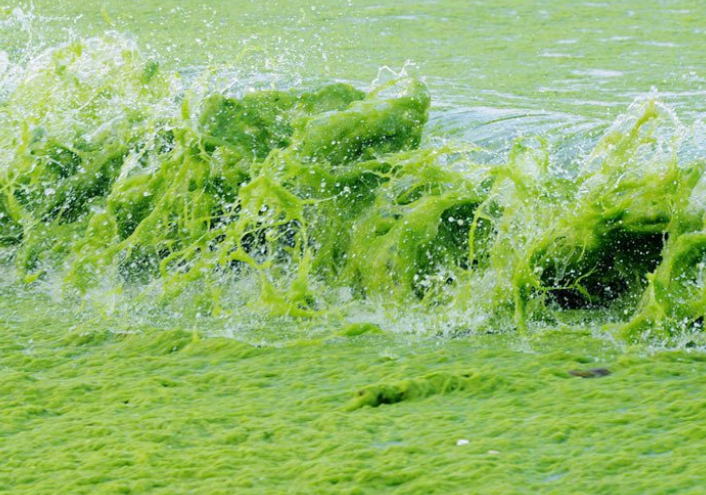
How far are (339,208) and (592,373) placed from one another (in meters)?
1.50

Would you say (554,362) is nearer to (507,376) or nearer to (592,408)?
(507,376)

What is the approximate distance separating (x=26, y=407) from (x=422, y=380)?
959 millimetres

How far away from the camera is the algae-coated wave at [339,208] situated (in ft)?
11.9

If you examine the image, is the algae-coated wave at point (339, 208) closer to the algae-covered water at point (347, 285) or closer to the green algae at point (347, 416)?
the algae-covered water at point (347, 285)

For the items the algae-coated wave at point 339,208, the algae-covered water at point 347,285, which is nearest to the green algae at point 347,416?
the algae-covered water at point 347,285

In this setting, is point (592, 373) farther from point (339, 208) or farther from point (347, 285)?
point (339, 208)

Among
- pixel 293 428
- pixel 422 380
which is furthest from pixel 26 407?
pixel 422 380

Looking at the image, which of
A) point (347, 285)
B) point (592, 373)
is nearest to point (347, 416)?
point (592, 373)

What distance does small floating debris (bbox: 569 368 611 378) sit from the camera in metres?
2.96

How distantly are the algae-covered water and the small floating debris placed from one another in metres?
0.02

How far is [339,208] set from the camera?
168 inches

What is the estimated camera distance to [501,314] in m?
3.55

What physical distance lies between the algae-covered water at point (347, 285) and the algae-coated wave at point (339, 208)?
0.01 m

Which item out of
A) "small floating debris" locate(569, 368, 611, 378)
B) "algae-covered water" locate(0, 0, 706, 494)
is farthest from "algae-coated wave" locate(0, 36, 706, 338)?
"small floating debris" locate(569, 368, 611, 378)
